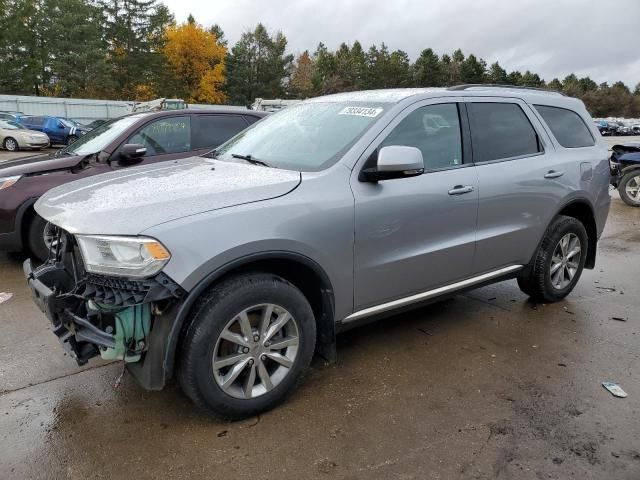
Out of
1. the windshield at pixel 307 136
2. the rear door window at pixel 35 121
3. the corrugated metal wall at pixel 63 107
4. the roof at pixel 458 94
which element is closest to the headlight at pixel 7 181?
the windshield at pixel 307 136

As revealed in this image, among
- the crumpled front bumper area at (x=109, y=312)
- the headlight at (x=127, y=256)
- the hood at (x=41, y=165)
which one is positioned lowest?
the crumpled front bumper area at (x=109, y=312)

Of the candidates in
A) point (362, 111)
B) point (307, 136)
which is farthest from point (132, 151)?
point (362, 111)

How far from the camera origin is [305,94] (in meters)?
68.3

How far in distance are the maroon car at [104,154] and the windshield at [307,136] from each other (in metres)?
2.20

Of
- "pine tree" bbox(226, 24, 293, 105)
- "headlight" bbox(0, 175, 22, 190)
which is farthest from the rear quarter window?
"pine tree" bbox(226, 24, 293, 105)

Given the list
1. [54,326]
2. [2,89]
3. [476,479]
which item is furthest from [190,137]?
[2,89]

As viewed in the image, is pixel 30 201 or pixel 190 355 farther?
pixel 30 201

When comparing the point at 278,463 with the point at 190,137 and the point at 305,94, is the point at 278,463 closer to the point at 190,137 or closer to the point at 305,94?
the point at 190,137

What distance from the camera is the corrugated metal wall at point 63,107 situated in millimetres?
32500

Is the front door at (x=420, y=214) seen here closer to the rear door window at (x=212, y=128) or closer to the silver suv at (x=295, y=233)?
the silver suv at (x=295, y=233)

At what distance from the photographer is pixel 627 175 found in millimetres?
10711

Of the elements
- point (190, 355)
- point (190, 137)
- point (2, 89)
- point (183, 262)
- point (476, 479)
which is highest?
point (2, 89)

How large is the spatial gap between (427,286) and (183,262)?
1799mm

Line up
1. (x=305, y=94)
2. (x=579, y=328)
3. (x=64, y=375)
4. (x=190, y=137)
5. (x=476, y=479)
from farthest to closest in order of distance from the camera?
(x=305, y=94), (x=190, y=137), (x=579, y=328), (x=64, y=375), (x=476, y=479)
